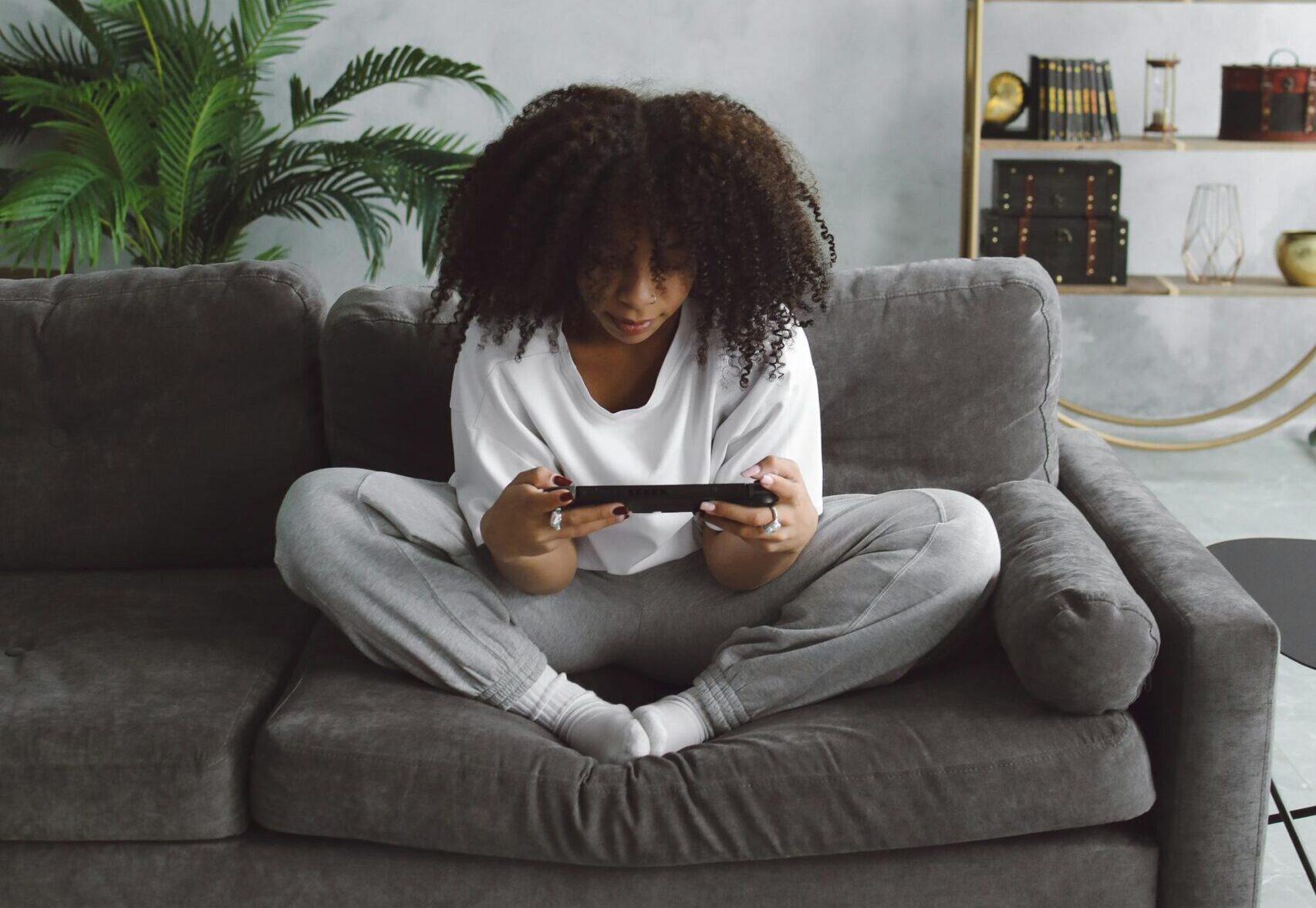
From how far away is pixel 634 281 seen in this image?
1.47m

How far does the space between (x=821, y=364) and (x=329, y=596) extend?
708 millimetres

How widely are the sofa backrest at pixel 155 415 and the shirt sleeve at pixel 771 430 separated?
63 cm

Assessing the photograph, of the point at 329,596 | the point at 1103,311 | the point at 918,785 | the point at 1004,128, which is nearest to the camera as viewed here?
the point at 918,785

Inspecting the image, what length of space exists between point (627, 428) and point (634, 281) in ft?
0.67

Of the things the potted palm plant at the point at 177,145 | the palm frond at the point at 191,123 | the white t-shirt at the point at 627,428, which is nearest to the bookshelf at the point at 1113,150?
the potted palm plant at the point at 177,145

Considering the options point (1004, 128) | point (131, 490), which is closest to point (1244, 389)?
point (1004, 128)

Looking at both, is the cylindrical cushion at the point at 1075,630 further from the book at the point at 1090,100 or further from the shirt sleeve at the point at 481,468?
the book at the point at 1090,100

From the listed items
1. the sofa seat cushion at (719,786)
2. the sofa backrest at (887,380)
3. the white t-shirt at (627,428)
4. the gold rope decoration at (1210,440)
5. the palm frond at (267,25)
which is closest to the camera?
the sofa seat cushion at (719,786)

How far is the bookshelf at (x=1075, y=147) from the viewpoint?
3186 millimetres

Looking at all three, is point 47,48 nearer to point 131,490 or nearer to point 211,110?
point 211,110

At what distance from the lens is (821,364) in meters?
1.83

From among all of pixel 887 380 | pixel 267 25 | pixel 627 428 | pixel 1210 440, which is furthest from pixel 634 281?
pixel 1210 440

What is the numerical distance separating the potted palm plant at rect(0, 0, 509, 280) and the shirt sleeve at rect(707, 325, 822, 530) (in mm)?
1352

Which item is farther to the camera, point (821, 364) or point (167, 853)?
point (821, 364)
